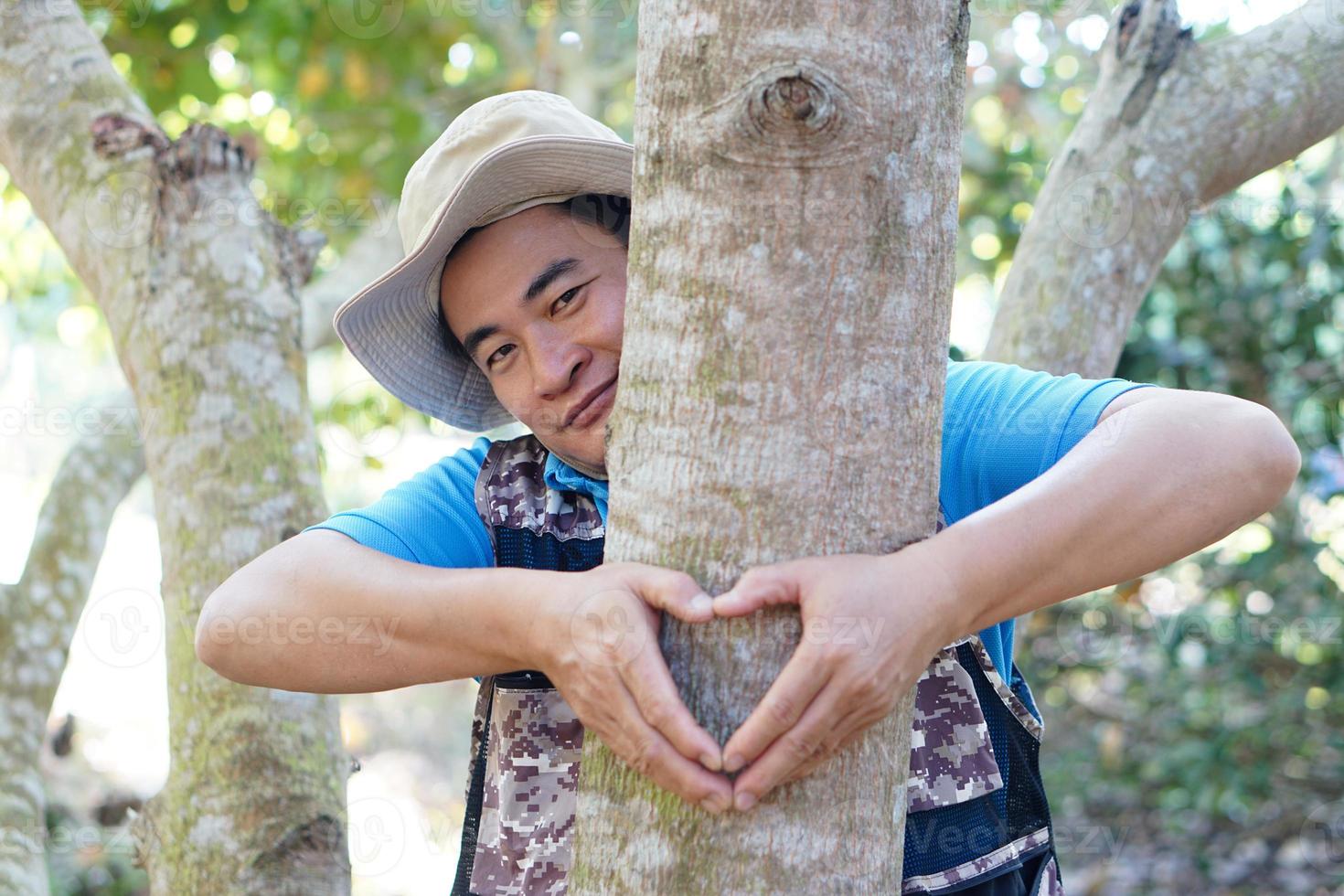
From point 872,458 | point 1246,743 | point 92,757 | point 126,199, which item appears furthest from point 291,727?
point 92,757

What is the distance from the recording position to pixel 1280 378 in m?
4.42

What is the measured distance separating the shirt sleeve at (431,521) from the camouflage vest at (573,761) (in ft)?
0.09

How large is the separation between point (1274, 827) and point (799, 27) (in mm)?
4551

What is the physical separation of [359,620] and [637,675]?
1.50 ft

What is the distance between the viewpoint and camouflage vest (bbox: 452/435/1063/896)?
1.48 m

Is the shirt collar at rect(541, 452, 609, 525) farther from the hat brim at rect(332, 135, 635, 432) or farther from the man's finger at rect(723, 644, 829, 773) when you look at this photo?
the man's finger at rect(723, 644, 829, 773)

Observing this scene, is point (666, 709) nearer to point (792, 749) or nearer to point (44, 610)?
point (792, 749)

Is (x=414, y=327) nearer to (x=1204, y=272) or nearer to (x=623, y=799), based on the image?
(x=623, y=799)

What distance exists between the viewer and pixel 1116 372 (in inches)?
179

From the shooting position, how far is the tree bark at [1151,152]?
92.9 inches

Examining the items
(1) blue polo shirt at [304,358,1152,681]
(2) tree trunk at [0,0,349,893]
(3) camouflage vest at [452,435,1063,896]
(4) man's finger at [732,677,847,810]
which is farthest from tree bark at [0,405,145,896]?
(4) man's finger at [732,677,847,810]

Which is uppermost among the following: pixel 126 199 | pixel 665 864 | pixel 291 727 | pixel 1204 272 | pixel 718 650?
pixel 1204 272

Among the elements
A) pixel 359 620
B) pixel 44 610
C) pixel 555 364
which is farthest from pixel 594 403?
pixel 44 610

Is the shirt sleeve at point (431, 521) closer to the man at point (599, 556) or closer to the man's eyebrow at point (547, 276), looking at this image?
the man at point (599, 556)
